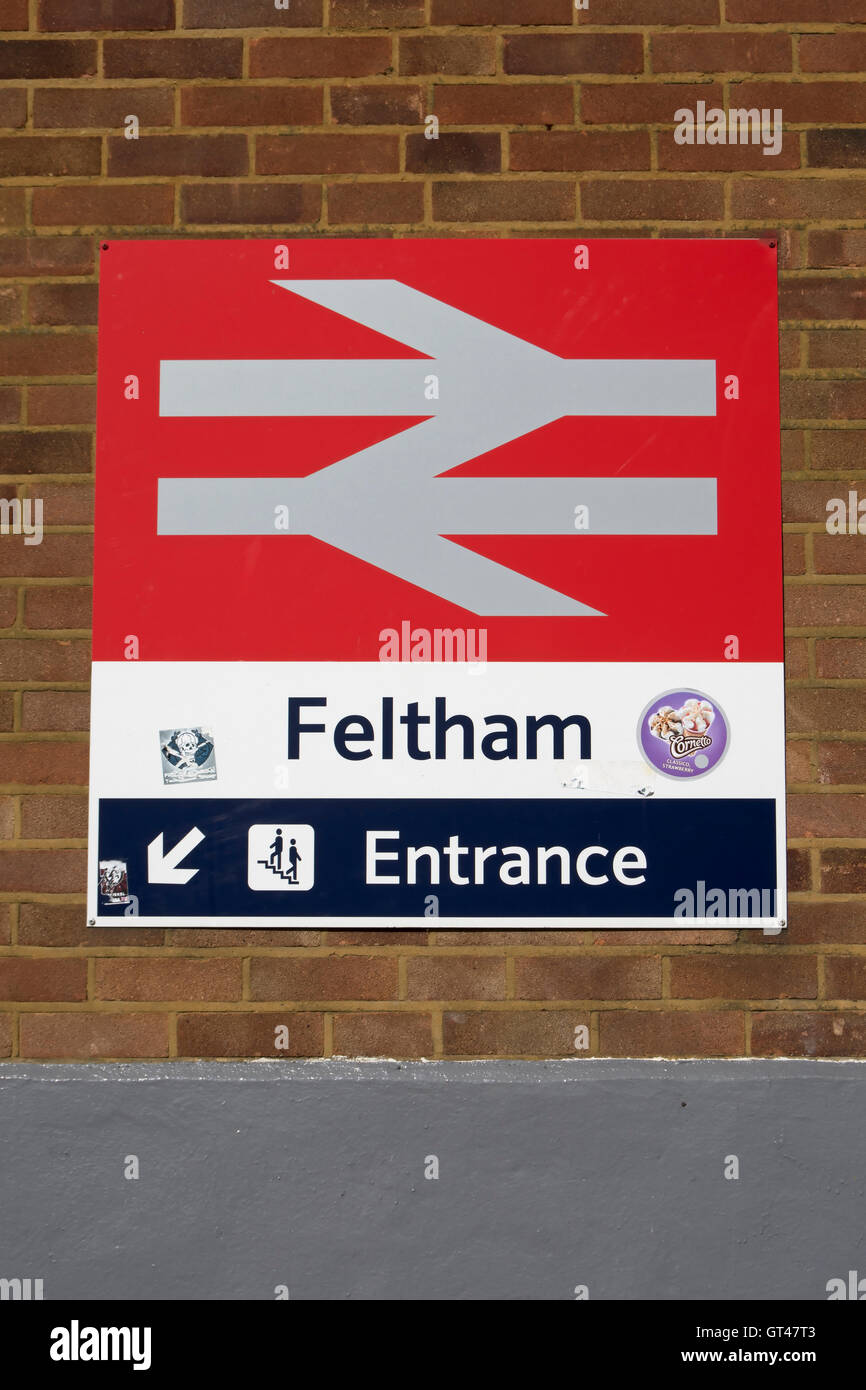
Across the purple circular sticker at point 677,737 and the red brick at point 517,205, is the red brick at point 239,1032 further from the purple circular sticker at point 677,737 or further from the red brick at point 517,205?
the red brick at point 517,205

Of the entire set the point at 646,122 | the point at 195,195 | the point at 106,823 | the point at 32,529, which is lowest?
the point at 106,823

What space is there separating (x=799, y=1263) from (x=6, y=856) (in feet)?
8.10

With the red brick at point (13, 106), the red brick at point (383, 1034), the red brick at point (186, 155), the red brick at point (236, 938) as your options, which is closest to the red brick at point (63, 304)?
the red brick at point (186, 155)

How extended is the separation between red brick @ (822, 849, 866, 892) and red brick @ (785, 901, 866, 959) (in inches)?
2.0

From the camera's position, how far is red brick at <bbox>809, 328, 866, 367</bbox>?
8.97ft

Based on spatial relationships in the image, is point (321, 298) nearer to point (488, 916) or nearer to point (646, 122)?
point (646, 122)

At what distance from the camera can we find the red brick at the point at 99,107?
277cm

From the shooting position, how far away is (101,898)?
2.66 m

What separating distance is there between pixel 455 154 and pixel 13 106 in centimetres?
131

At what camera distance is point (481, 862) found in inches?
104

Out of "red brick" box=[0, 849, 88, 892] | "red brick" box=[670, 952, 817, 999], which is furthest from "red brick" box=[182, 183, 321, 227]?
"red brick" box=[670, 952, 817, 999]

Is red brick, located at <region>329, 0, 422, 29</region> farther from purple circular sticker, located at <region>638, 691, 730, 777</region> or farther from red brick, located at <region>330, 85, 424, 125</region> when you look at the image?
→ purple circular sticker, located at <region>638, 691, 730, 777</region>
